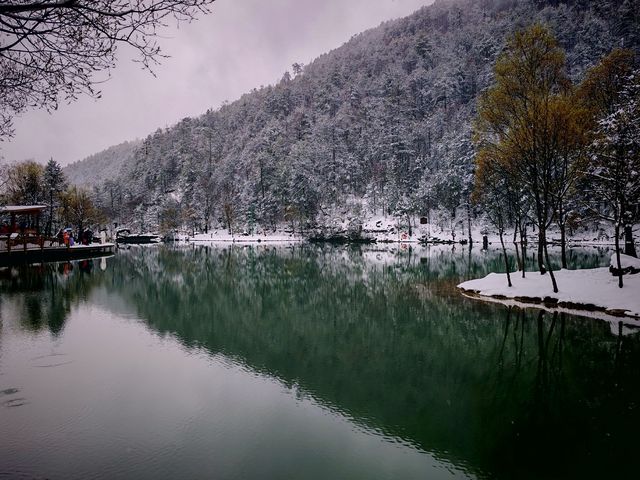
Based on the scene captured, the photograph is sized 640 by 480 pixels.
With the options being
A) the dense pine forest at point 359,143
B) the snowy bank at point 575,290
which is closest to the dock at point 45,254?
the snowy bank at point 575,290

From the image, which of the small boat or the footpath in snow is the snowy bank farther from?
the small boat

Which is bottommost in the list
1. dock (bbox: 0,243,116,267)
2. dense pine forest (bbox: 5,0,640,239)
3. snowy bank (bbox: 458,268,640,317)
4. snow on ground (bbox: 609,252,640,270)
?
snowy bank (bbox: 458,268,640,317)

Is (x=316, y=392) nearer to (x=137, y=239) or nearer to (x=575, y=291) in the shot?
(x=575, y=291)

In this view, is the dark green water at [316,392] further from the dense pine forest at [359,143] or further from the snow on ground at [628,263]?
the dense pine forest at [359,143]

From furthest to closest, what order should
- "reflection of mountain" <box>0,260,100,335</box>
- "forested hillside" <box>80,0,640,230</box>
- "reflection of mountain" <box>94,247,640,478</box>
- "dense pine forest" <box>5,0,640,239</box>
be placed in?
1. "forested hillside" <box>80,0,640,230</box>
2. "dense pine forest" <box>5,0,640,239</box>
3. "reflection of mountain" <box>0,260,100,335</box>
4. "reflection of mountain" <box>94,247,640,478</box>

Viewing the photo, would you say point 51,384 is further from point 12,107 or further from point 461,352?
point 461,352

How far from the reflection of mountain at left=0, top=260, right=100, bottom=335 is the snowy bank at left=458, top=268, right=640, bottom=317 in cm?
2099

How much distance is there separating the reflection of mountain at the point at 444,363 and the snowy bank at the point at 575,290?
2.17 m

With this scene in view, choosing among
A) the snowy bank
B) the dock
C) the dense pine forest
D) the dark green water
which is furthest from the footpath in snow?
the dense pine forest

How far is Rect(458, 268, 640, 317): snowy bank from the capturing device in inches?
688

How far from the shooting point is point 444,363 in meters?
12.4

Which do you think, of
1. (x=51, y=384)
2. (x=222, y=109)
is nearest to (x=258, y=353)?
(x=51, y=384)

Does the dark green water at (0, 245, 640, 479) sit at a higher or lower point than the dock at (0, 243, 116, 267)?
lower

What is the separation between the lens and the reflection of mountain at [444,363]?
770 centimetres
